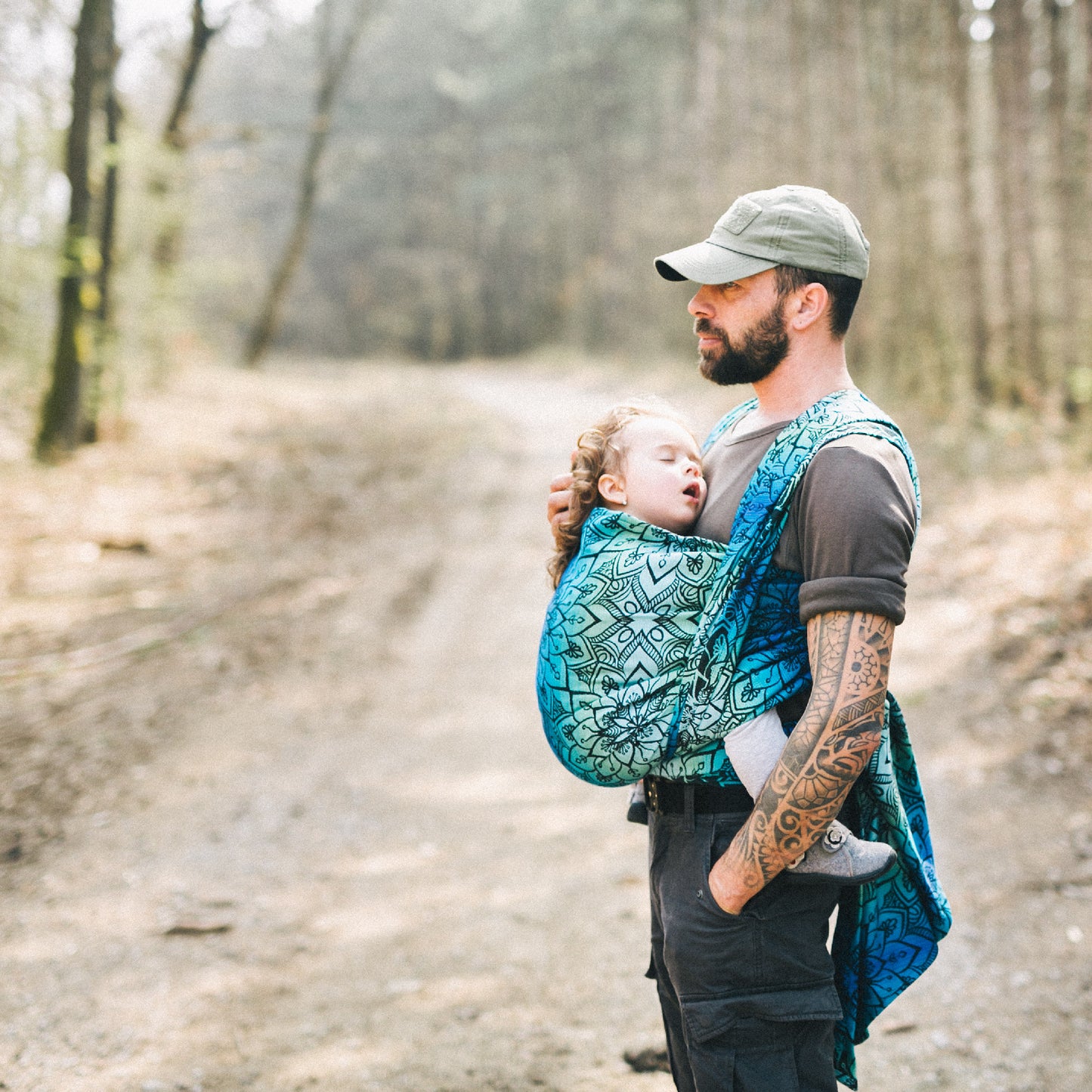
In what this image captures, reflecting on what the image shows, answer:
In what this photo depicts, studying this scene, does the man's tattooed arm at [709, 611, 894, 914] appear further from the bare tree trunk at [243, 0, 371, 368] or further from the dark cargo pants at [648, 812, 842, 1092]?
the bare tree trunk at [243, 0, 371, 368]

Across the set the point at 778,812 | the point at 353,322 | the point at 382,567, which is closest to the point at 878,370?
the point at 382,567

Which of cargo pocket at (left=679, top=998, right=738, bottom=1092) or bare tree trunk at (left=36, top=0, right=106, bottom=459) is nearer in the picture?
cargo pocket at (left=679, top=998, right=738, bottom=1092)

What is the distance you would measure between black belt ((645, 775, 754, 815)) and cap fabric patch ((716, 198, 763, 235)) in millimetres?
1109

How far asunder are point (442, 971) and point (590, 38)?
94.2ft

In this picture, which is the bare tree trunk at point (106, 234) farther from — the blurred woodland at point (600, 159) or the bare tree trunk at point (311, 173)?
the bare tree trunk at point (311, 173)

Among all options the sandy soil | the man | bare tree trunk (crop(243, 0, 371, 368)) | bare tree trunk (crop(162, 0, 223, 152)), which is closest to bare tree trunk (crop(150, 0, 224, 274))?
bare tree trunk (crop(162, 0, 223, 152))

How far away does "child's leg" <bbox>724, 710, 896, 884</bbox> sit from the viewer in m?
1.77

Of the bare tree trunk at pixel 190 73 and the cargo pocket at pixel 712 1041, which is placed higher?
the bare tree trunk at pixel 190 73

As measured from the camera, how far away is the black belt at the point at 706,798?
73.6 inches

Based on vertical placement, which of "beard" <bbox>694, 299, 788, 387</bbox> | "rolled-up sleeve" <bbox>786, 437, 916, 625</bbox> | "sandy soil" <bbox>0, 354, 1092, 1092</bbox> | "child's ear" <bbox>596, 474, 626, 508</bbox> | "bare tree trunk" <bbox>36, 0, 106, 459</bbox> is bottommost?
"sandy soil" <bbox>0, 354, 1092, 1092</bbox>

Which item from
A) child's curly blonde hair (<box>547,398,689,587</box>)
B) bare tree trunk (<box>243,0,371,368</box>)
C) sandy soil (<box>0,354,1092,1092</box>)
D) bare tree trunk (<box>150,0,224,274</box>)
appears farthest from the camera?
bare tree trunk (<box>243,0,371,368</box>)

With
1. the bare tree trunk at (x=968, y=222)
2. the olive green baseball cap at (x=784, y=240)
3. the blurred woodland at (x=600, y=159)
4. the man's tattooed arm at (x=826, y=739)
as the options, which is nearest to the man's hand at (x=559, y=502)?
the olive green baseball cap at (x=784, y=240)

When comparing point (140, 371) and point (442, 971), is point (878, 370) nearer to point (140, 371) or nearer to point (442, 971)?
point (140, 371)

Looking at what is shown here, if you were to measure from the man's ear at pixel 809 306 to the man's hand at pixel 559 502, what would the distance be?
61 cm
